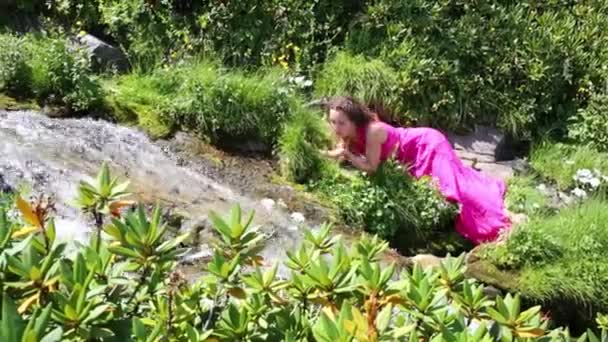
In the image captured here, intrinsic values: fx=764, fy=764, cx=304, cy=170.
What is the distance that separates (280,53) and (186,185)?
239 cm

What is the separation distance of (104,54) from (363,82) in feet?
8.72

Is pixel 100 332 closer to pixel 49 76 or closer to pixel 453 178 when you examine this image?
pixel 453 178

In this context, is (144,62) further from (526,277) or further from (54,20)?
(526,277)

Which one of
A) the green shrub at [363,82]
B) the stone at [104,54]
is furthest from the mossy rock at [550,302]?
the stone at [104,54]

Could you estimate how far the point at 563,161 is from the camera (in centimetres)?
731

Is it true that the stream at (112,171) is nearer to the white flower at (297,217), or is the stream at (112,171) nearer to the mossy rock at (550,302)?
→ the white flower at (297,217)

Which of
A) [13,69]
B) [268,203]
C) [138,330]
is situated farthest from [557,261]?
[13,69]

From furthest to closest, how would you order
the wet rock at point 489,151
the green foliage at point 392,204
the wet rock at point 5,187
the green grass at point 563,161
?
1. the wet rock at point 489,151
2. the green grass at point 563,161
3. the green foliage at point 392,204
4. the wet rock at point 5,187

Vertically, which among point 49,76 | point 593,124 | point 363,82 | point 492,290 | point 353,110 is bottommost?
point 492,290

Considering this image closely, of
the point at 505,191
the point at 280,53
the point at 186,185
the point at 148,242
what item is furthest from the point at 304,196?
the point at 148,242

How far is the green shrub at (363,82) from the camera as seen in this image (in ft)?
24.0

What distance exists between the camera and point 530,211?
20.3ft

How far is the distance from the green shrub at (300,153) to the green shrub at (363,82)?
76cm

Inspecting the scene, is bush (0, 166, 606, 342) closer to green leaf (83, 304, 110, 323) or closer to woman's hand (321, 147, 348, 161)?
green leaf (83, 304, 110, 323)
